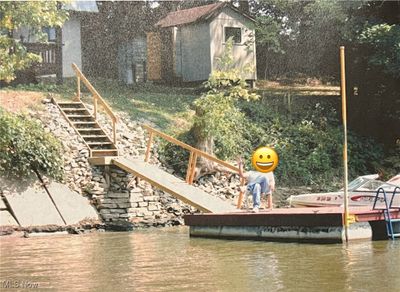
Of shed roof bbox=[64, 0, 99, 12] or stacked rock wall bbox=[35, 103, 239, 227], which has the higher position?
shed roof bbox=[64, 0, 99, 12]

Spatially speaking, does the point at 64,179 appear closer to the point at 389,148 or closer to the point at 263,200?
the point at 263,200

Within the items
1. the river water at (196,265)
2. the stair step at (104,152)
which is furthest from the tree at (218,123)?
the river water at (196,265)

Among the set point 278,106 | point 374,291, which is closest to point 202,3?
point 278,106

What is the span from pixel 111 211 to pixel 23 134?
3.29m

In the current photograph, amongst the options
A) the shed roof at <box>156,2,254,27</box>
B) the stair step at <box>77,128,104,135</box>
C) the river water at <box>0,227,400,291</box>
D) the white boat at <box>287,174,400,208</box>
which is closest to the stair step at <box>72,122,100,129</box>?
the stair step at <box>77,128,104,135</box>

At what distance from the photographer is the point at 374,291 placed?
32.6ft

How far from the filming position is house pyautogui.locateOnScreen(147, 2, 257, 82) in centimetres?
3675

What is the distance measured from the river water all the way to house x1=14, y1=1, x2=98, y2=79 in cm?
1545

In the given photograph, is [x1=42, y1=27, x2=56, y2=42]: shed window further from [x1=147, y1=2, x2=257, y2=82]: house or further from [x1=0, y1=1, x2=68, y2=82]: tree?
[x1=0, y1=1, x2=68, y2=82]: tree

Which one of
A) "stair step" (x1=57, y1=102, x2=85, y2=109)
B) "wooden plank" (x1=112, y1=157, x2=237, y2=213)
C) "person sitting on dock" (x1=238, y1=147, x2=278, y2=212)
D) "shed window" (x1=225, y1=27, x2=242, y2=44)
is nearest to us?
"person sitting on dock" (x1=238, y1=147, x2=278, y2=212)

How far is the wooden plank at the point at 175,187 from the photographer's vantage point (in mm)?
19953

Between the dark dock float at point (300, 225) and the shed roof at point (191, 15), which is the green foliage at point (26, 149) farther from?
the shed roof at point (191, 15)

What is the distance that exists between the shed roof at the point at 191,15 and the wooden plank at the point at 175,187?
49.9ft

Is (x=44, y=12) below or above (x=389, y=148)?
above
